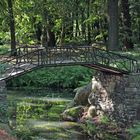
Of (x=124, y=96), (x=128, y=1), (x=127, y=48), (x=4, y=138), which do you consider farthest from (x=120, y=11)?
(x=4, y=138)

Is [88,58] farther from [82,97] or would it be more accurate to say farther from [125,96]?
[82,97]

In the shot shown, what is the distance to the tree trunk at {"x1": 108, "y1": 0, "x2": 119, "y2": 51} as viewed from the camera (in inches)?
1459

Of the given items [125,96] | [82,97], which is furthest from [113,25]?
[125,96]

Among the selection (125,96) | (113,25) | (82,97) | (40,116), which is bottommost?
(40,116)

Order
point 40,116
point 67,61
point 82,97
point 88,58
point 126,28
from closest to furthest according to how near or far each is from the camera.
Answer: point 67,61 → point 88,58 → point 40,116 → point 82,97 → point 126,28

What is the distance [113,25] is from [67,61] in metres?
13.9

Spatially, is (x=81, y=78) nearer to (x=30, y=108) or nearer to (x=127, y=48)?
(x=127, y=48)

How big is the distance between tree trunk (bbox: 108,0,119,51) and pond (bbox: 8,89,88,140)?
527 cm

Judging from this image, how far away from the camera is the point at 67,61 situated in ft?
79.6

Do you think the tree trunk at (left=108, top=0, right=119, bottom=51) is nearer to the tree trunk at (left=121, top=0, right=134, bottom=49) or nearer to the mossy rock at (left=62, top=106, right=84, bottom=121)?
the tree trunk at (left=121, top=0, right=134, bottom=49)

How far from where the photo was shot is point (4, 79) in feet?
72.7

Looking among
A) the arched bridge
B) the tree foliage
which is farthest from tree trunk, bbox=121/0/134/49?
the arched bridge

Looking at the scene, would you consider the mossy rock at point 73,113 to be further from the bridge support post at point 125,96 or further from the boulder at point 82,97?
the bridge support post at point 125,96

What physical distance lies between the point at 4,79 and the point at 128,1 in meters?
21.6
